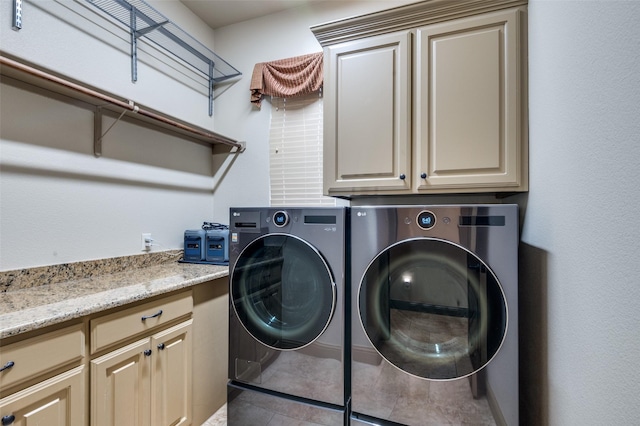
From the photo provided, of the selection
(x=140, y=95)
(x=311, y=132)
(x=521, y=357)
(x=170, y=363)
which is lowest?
(x=170, y=363)

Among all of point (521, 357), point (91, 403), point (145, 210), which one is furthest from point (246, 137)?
point (521, 357)

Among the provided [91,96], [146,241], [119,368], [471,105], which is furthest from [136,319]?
Result: [471,105]

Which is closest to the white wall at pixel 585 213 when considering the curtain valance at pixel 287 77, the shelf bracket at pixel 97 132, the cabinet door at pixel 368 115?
the cabinet door at pixel 368 115

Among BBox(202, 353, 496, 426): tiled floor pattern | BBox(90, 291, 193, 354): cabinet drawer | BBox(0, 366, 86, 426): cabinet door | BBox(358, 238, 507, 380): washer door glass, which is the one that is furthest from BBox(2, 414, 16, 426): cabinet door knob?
BBox(358, 238, 507, 380): washer door glass

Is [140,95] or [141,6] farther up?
[141,6]

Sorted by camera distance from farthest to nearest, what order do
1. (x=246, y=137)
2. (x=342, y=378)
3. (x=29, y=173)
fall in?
1. (x=246, y=137)
2. (x=29, y=173)
3. (x=342, y=378)

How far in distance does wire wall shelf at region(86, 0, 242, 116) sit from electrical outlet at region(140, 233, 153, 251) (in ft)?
3.35

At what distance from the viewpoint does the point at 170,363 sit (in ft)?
4.86

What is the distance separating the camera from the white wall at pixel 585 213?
0.61 metres

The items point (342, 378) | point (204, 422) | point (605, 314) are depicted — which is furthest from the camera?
point (204, 422)

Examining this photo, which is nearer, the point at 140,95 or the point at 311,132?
the point at 140,95

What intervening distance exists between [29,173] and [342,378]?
175cm

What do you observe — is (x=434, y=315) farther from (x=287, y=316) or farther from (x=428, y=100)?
(x=428, y=100)

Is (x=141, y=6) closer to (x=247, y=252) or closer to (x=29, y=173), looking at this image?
(x=29, y=173)
